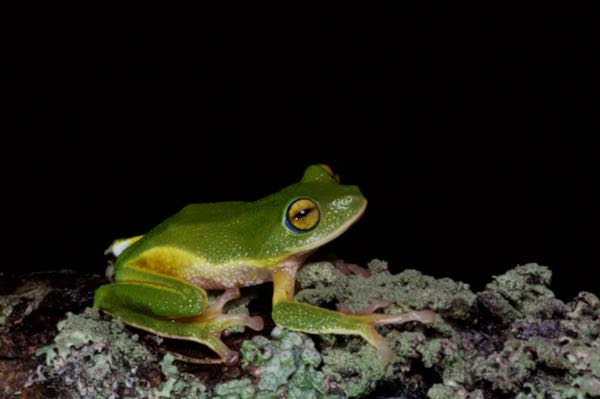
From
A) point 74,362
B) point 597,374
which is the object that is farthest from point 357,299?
point 74,362

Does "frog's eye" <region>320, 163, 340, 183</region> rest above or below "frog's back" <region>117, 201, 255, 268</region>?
above

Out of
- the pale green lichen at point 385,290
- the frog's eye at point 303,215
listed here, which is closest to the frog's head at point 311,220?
the frog's eye at point 303,215

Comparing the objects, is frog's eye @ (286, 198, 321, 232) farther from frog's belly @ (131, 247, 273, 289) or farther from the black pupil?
frog's belly @ (131, 247, 273, 289)

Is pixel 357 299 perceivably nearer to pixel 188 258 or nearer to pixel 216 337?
pixel 216 337

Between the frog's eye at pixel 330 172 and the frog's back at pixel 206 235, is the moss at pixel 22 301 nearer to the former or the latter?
the frog's back at pixel 206 235

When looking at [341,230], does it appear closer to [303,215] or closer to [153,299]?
[303,215]

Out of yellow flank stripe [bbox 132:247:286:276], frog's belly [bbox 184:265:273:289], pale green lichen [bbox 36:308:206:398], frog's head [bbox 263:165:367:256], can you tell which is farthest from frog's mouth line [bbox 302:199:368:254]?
pale green lichen [bbox 36:308:206:398]

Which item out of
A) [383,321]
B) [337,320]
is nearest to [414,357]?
[383,321]
